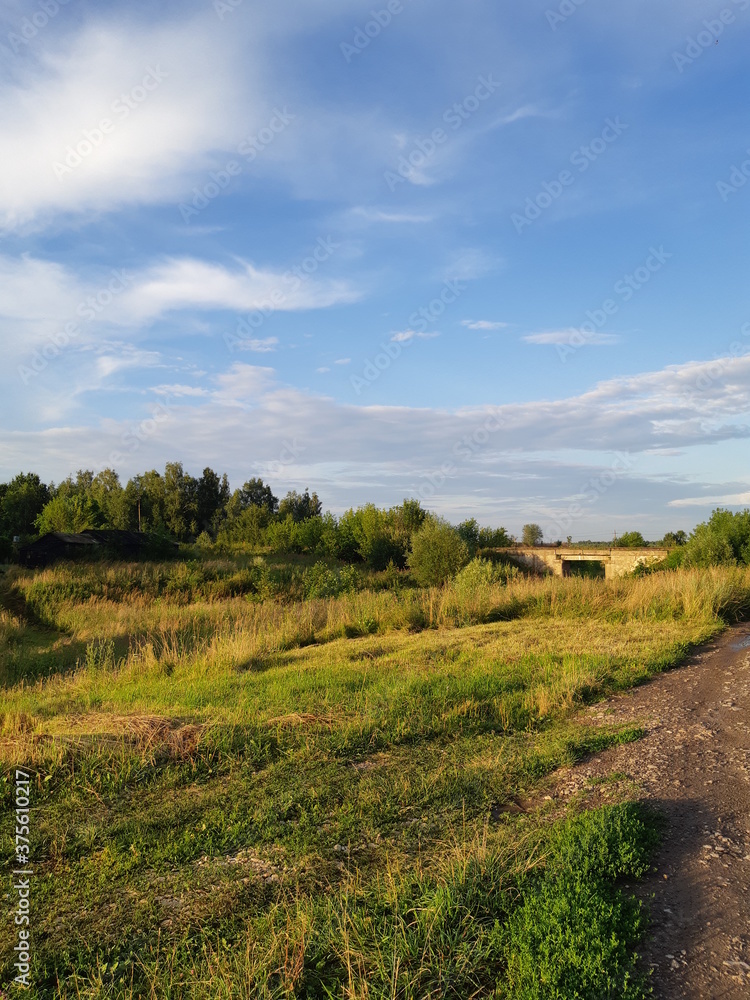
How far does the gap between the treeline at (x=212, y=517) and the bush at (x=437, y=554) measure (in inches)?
262

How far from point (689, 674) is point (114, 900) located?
7402 millimetres

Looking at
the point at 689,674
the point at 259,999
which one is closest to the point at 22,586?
the point at 689,674

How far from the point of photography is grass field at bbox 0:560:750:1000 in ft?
10.0

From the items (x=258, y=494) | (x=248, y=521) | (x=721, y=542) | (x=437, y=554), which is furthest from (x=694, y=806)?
(x=258, y=494)

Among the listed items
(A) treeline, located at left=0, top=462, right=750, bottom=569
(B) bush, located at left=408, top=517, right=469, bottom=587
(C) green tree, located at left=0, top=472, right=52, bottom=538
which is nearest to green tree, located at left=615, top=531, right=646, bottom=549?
(A) treeline, located at left=0, top=462, right=750, bottom=569

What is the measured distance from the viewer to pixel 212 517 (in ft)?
261

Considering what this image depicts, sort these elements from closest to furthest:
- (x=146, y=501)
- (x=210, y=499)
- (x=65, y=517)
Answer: (x=65, y=517), (x=146, y=501), (x=210, y=499)

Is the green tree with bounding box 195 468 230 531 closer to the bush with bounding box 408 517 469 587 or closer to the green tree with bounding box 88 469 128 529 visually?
the green tree with bounding box 88 469 128 529

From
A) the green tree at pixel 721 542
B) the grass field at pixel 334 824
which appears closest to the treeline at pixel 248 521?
the green tree at pixel 721 542

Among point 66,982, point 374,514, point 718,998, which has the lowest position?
point 66,982

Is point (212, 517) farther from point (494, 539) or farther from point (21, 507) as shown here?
point (494, 539)

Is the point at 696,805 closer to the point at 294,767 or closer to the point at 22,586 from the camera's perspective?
the point at 294,767

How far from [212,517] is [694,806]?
7812 cm

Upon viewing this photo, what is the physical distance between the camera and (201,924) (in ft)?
11.4
